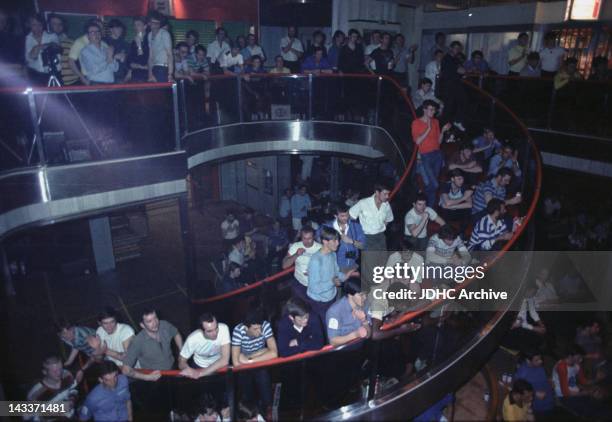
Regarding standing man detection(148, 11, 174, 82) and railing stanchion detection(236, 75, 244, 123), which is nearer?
standing man detection(148, 11, 174, 82)

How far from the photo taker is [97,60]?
7.22 m

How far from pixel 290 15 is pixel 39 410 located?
14.0 metres

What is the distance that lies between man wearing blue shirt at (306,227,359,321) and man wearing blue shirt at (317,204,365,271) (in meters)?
0.36

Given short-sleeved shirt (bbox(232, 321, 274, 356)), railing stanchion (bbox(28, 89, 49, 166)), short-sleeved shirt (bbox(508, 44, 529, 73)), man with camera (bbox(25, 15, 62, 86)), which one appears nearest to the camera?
short-sleeved shirt (bbox(232, 321, 274, 356))

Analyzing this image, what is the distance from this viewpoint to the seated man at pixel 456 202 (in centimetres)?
709

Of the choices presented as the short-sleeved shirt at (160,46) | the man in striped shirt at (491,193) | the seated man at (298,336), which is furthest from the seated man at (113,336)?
the man in striped shirt at (491,193)

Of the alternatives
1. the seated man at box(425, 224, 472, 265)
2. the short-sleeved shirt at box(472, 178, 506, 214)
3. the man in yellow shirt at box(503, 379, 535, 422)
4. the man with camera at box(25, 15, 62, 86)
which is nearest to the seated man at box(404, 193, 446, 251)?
the seated man at box(425, 224, 472, 265)

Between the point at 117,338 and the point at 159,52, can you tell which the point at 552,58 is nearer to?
the point at 159,52

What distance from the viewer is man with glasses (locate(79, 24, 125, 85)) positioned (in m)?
7.15

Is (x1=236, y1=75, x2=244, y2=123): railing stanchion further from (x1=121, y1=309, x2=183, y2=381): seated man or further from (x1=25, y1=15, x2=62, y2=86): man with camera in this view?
A: (x1=121, y1=309, x2=183, y2=381): seated man

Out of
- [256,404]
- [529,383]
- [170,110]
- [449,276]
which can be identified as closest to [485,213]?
[449,276]

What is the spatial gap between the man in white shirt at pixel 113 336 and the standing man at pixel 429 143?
5.44 m

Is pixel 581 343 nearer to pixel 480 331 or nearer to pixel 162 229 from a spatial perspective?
pixel 480 331

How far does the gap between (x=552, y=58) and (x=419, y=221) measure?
6.17 meters
